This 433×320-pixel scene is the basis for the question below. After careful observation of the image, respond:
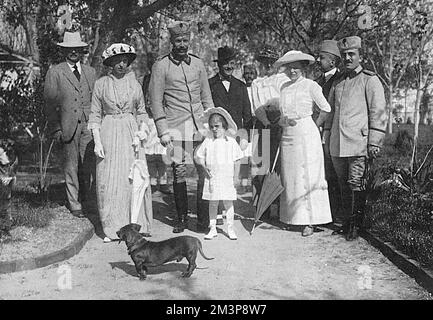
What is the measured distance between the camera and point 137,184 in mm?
6691

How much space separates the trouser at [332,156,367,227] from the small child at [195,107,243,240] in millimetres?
1246

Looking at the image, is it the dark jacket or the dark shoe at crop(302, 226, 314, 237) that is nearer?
the dark shoe at crop(302, 226, 314, 237)

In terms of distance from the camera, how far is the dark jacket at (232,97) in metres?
7.55

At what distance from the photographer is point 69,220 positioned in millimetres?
7246

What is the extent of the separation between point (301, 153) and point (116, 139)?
2.12 m

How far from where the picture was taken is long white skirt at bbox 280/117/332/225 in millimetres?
6891

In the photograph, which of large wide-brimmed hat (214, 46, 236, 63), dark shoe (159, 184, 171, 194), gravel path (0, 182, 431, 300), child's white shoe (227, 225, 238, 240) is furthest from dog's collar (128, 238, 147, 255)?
dark shoe (159, 184, 171, 194)

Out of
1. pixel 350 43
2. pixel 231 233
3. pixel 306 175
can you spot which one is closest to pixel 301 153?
pixel 306 175

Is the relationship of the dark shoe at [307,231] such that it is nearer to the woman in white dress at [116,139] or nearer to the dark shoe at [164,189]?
the woman in white dress at [116,139]

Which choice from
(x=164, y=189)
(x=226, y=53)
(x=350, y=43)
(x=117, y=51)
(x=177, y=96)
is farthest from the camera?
(x=164, y=189)

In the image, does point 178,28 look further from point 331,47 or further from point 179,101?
point 331,47

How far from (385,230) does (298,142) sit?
139 cm

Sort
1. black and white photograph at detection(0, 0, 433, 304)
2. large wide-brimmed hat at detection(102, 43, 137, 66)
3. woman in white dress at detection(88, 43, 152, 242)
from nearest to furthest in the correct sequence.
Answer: black and white photograph at detection(0, 0, 433, 304) → large wide-brimmed hat at detection(102, 43, 137, 66) → woman in white dress at detection(88, 43, 152, 242)

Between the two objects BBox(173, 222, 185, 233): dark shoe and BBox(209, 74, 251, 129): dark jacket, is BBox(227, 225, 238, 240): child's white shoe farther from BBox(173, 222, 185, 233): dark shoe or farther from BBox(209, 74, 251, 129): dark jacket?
BBox(209, 74, 251, 129): dark jacket
